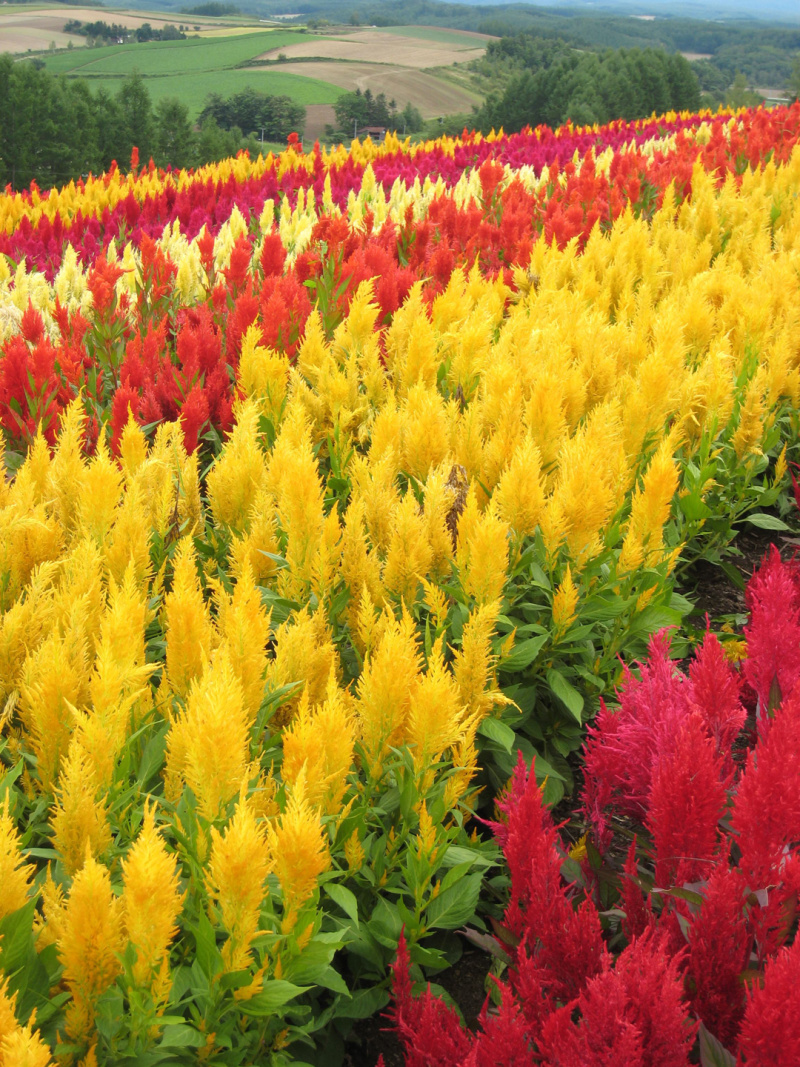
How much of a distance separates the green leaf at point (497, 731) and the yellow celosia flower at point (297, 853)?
2.19 feet

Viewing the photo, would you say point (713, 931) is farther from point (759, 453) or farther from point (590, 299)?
point (590, 299)

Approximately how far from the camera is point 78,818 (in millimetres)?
1274

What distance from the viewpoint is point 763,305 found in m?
3.84

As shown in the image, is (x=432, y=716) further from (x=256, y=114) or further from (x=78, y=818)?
(x=256, y=114)

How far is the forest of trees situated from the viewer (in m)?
37.2

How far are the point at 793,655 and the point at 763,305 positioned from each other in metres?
2.62

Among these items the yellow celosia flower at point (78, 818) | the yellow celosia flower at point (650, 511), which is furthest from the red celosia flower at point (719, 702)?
the yellow celosia flower at point (78, 818)

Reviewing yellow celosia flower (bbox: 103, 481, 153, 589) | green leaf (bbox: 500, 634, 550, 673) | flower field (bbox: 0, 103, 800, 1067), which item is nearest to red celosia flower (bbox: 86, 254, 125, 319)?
flower field (bbox: 0, 103, 800, 1067)

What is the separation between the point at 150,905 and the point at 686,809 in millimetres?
758

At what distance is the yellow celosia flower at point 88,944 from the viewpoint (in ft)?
3.50

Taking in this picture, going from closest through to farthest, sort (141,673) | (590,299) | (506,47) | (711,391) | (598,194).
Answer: (141,673) → (711,391) → (590,299) → (598,194) → (506,47)

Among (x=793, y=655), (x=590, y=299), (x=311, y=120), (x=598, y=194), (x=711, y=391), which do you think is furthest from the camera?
(x=311, y=120)

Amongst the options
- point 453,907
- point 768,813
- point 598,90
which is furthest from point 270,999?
point 598,90

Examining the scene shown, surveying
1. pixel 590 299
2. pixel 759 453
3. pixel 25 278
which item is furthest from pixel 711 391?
pixel 25 278
